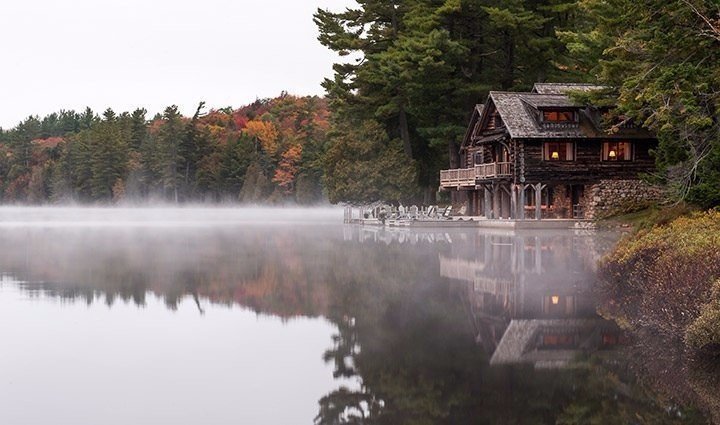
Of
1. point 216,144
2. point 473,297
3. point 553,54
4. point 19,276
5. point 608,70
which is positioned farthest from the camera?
point 216,144

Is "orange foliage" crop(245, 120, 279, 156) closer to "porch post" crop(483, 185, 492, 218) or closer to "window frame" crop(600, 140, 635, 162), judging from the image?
"porch post" crop(483, 185, 492, 218)

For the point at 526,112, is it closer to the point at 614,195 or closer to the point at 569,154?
the point at 569,154

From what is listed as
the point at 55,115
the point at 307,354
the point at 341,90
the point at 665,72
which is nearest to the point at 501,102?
the point at 341,90

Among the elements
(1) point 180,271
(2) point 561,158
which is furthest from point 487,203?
(1) point 180,271

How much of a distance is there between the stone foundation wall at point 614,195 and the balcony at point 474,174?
5.47 m

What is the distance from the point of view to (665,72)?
22859 mm

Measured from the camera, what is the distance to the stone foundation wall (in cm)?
5466

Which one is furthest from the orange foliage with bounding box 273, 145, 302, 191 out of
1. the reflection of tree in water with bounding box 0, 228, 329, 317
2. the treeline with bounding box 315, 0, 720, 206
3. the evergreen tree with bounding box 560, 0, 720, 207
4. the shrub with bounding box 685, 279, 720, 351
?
the shrub with bounding box 685, 279, 720, 351

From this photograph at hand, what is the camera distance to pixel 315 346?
13.7m

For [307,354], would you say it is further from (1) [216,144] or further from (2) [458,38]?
(1) [216,144]

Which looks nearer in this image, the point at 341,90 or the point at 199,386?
the point at 199,386

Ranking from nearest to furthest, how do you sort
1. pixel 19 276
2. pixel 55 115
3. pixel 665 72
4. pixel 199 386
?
pixel 199 386, pixel 665 72, pixel 19 276, pixel 55 115

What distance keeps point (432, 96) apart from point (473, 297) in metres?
53.9

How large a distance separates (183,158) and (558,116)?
77.3m
